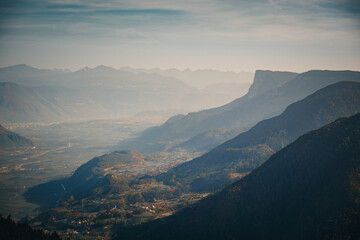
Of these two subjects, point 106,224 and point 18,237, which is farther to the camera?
point 106,224

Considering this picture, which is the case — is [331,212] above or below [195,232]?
above

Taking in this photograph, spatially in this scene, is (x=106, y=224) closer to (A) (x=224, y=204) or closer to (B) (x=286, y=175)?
(A) (x=224, y=204)

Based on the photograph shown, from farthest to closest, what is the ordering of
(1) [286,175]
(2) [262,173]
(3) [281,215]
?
(2) [262,173]
(1) [286,175]
(3) [281,215]

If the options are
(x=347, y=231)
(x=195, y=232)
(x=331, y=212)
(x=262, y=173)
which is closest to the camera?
(x=347, y=231)

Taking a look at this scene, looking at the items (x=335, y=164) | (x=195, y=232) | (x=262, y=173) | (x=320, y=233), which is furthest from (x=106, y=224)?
(x=335, y=164)

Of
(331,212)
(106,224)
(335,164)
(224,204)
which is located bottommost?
(106,224)

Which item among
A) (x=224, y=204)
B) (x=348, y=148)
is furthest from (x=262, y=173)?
(x=348, y=148)
